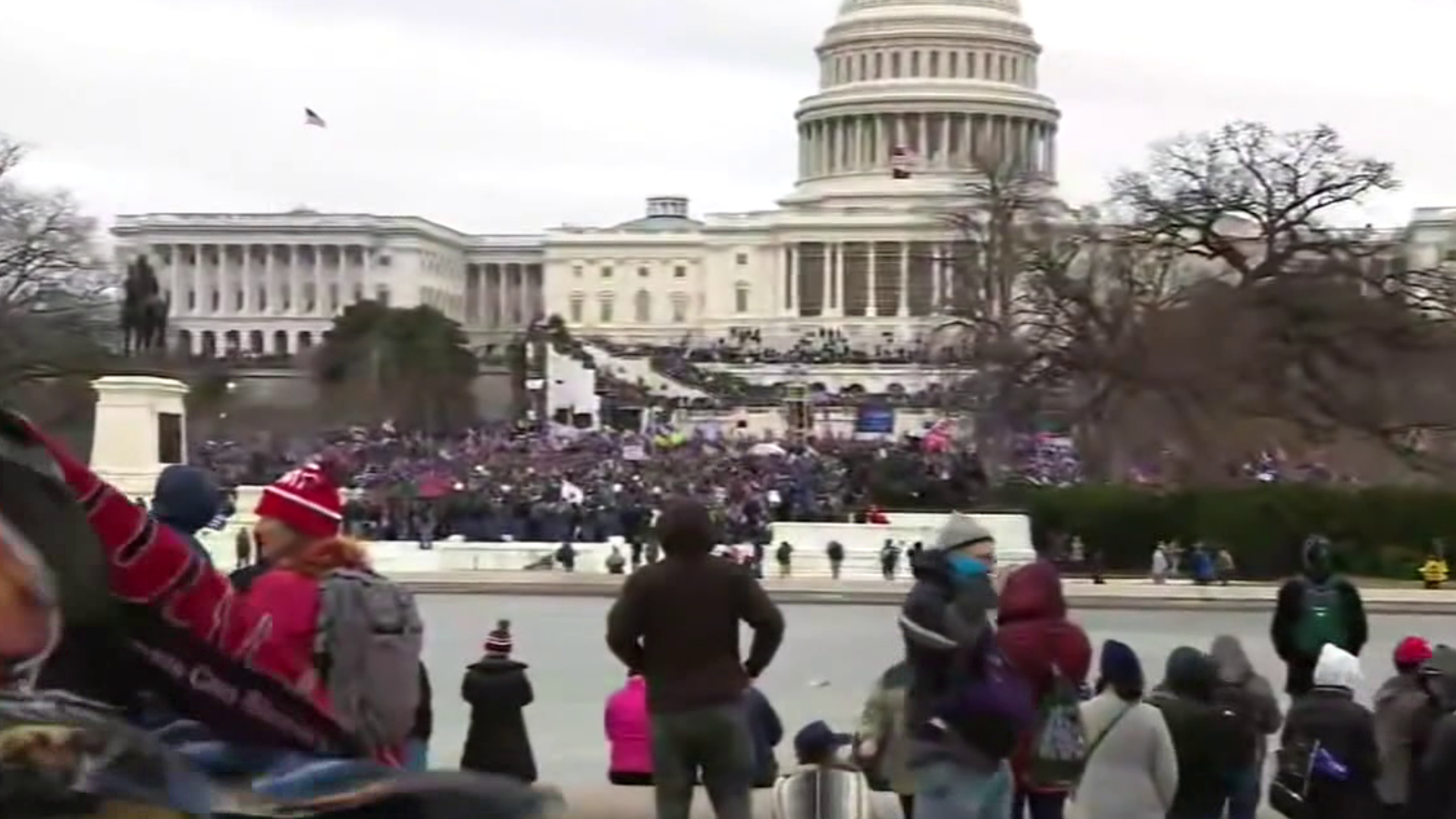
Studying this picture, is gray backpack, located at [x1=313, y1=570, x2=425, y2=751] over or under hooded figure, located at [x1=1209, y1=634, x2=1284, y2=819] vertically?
over

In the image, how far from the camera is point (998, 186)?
1919 inches

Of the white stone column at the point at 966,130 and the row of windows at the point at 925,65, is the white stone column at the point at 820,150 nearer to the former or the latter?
the row of windows at the point at 925,65

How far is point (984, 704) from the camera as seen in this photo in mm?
5504

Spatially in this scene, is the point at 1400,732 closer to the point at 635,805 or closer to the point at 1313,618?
the point at 1313,618

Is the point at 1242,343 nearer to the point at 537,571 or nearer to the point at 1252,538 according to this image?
the point at 1252,538

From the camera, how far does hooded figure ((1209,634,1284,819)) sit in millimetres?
7414

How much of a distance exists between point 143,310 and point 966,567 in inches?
1598

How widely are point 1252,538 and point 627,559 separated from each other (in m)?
8.39

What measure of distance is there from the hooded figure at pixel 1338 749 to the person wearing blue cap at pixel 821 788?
1428 mm

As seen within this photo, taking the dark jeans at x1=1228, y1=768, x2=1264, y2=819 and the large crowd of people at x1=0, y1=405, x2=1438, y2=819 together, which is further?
the dark jeans at x1=1228, y1=768, x2=1264, y2=819

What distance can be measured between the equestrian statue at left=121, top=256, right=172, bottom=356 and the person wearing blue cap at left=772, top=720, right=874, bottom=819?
39.5 meters

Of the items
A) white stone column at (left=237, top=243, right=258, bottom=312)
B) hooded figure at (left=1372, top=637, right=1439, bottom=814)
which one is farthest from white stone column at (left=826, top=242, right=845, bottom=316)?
hooded figure at (left=1372, top=637, right=1439, bottom=814)

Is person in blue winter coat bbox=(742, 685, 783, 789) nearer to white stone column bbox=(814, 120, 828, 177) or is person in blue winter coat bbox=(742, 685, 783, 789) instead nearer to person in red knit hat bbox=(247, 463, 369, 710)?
person in red knit hat bbox=(247, 463, 369, 710)

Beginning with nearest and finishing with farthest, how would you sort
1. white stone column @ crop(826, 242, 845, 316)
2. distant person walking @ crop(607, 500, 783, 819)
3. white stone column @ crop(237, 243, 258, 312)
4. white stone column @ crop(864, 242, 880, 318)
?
1. distant person walking @ crop(607, 500, 783, 819)
2. white stone column @ crop(864, 242, 880, 318)
3. white stone column @ crop(826, 242, 845, 316)
4. white stone column @ crop(237, 243, 258, 312)
